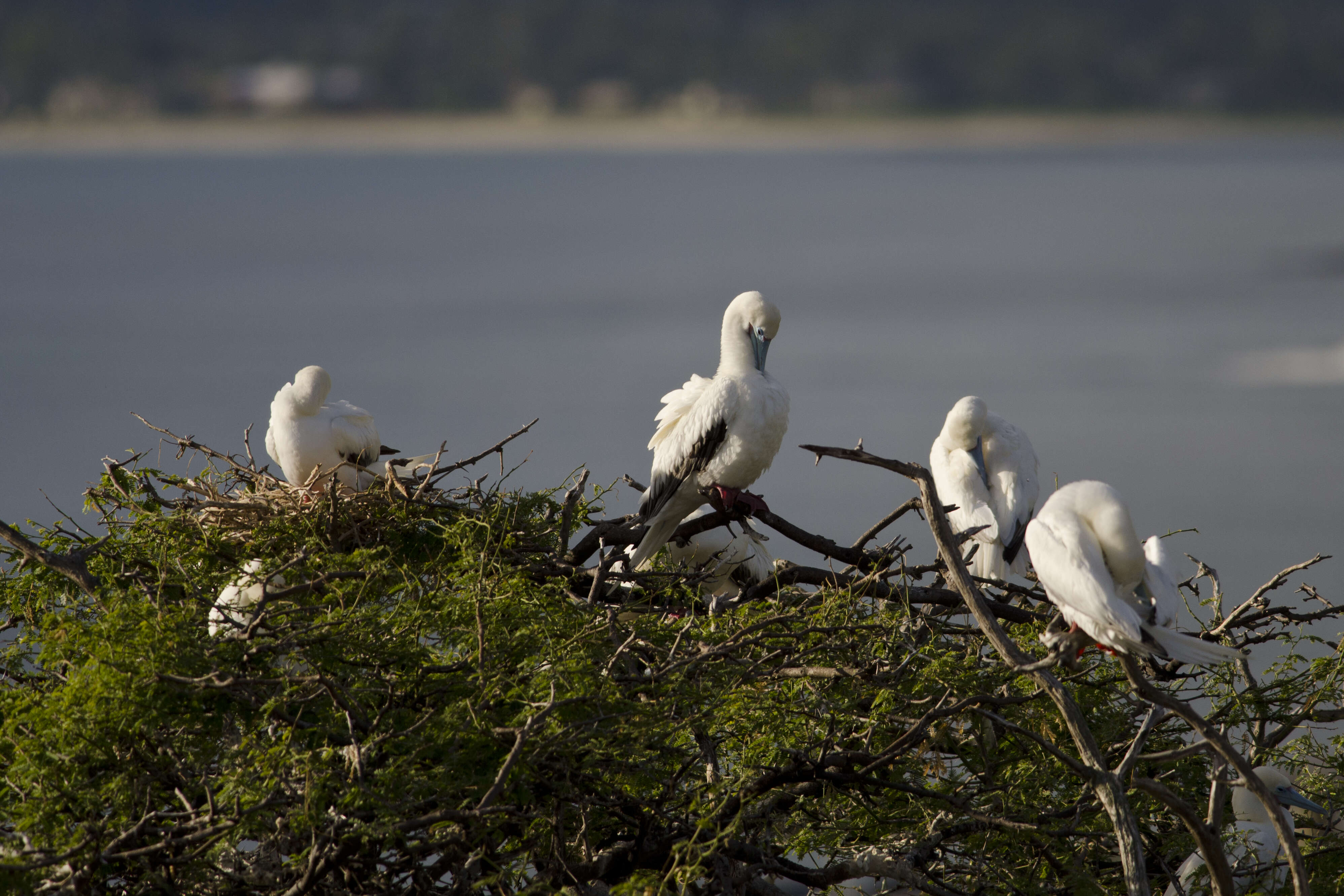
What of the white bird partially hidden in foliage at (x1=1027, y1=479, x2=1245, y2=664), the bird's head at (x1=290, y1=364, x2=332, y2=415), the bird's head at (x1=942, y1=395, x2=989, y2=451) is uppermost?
the bird's head at (x1=290, y1=364, x2=332, y2=415)

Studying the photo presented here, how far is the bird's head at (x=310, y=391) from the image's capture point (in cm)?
449

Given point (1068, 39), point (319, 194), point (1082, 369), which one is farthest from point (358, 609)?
point (319, 194)

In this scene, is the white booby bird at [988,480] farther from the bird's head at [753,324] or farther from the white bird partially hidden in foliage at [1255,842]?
the white bird partially hidden in foliage at [1255,842]

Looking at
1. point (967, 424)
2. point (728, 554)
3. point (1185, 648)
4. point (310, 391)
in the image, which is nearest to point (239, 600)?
point (310, 391)

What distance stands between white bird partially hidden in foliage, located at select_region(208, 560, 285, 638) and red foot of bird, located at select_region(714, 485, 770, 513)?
4.48 feet

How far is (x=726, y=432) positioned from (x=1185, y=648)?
1986 mm

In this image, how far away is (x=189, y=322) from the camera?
102ft

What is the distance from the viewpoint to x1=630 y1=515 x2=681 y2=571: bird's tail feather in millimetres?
4238

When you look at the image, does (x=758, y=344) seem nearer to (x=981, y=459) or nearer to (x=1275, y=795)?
(x=981, y=459)

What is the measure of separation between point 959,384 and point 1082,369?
2.58 m

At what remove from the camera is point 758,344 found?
4.55 meters

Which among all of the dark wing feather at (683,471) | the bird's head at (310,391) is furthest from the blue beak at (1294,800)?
the bird's head at (310,391)

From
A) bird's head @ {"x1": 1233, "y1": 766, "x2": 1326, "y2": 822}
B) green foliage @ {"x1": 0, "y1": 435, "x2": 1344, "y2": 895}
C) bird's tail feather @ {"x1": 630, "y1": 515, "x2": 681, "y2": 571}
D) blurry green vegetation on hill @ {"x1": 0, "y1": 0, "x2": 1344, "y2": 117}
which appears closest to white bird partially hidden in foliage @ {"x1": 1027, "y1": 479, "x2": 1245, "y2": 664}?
green foliage @ {"x1": 0, "y1": 435, "x2": 1344, "y2": 895}

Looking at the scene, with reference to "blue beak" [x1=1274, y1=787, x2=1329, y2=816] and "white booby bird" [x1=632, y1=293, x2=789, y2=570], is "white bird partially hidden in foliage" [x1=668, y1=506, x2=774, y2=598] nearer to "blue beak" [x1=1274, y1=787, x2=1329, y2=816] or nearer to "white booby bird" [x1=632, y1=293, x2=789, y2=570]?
"white booby bird" [x1=632, y1=293, x2=789, y2=570]
